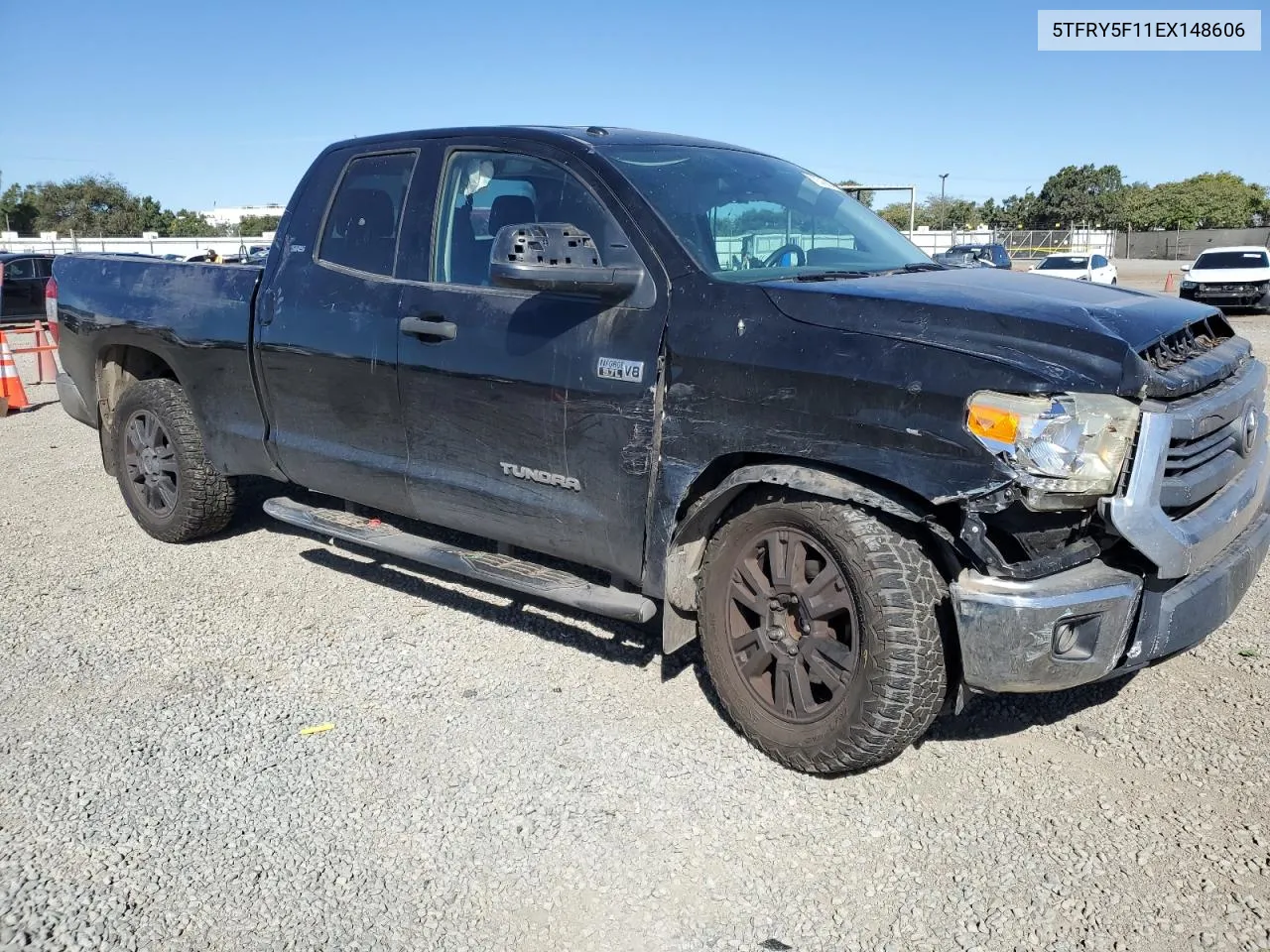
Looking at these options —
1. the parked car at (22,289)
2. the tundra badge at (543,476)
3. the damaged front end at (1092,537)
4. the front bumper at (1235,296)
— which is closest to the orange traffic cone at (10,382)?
the tundra badge at (543,476)

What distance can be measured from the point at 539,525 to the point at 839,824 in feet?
4.97

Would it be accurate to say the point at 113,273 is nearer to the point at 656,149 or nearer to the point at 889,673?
the point at 656,149

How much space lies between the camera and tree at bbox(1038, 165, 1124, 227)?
3162 inches

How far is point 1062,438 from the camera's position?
271 centimetres

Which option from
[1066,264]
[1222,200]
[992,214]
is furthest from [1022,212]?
[1066,264]

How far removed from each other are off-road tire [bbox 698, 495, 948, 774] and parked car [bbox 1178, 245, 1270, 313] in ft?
67.8

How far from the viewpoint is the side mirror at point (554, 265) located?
132 inches

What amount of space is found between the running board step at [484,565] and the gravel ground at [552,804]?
40 cm

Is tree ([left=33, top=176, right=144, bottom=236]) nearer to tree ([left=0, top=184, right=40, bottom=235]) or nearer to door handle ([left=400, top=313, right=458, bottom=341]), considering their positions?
tree ([left=0, top=184, right=40, bottom=235])

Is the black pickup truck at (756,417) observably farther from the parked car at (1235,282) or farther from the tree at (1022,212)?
the tree at (1022,212)

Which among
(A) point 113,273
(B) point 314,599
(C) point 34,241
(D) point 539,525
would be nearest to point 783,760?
(D) point 539,525

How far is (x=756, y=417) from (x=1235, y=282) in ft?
70.9

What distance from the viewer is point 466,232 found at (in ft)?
13.5

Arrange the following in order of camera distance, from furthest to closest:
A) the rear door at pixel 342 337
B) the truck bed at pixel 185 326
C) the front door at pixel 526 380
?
the truck bed at pixel 185 326
the rear door at pixel 342 337
the front door at pixel 526 380
